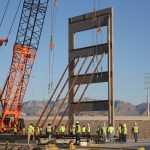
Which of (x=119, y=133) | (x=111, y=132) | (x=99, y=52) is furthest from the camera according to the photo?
(x=99, y=52)

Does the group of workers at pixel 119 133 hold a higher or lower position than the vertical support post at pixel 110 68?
lower

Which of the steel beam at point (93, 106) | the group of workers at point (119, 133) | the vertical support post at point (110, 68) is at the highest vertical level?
the vertical support post at point (110, 68)

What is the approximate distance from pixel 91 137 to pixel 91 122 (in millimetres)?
50604

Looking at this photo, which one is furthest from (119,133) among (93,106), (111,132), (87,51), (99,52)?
(87,51)

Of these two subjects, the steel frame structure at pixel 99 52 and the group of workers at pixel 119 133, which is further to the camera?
the steel frame structure at pixel 99 52

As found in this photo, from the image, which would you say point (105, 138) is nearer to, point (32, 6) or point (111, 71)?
point (111, 71)

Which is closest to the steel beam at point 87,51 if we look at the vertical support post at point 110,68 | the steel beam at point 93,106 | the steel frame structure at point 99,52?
the steel frame structure at point 99,52

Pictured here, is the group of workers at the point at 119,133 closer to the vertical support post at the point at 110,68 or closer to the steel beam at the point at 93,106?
the vertical support post at the point at 110,68

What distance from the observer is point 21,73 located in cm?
5206

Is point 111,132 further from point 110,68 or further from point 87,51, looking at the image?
point 87,51

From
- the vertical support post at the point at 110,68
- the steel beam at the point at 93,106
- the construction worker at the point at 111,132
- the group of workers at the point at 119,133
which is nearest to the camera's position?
the group of workers at the point at 119,133

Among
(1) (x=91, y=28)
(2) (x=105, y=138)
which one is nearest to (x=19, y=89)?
(1) (x=91, y=28)

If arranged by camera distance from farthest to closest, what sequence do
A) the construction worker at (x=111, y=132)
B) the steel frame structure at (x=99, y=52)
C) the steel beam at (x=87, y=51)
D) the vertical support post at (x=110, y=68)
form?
the steel beam at (x=87, y=51), the steel frame structure at (x=99, y=52), the vertical support post at (x=110, y=68), the construction worker at (x=111, y=132)

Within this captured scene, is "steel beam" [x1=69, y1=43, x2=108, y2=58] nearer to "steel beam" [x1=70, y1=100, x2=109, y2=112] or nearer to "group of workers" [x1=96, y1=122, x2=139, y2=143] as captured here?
"steel beam" [x1=70, y1=100, x2=109, y2=112]
